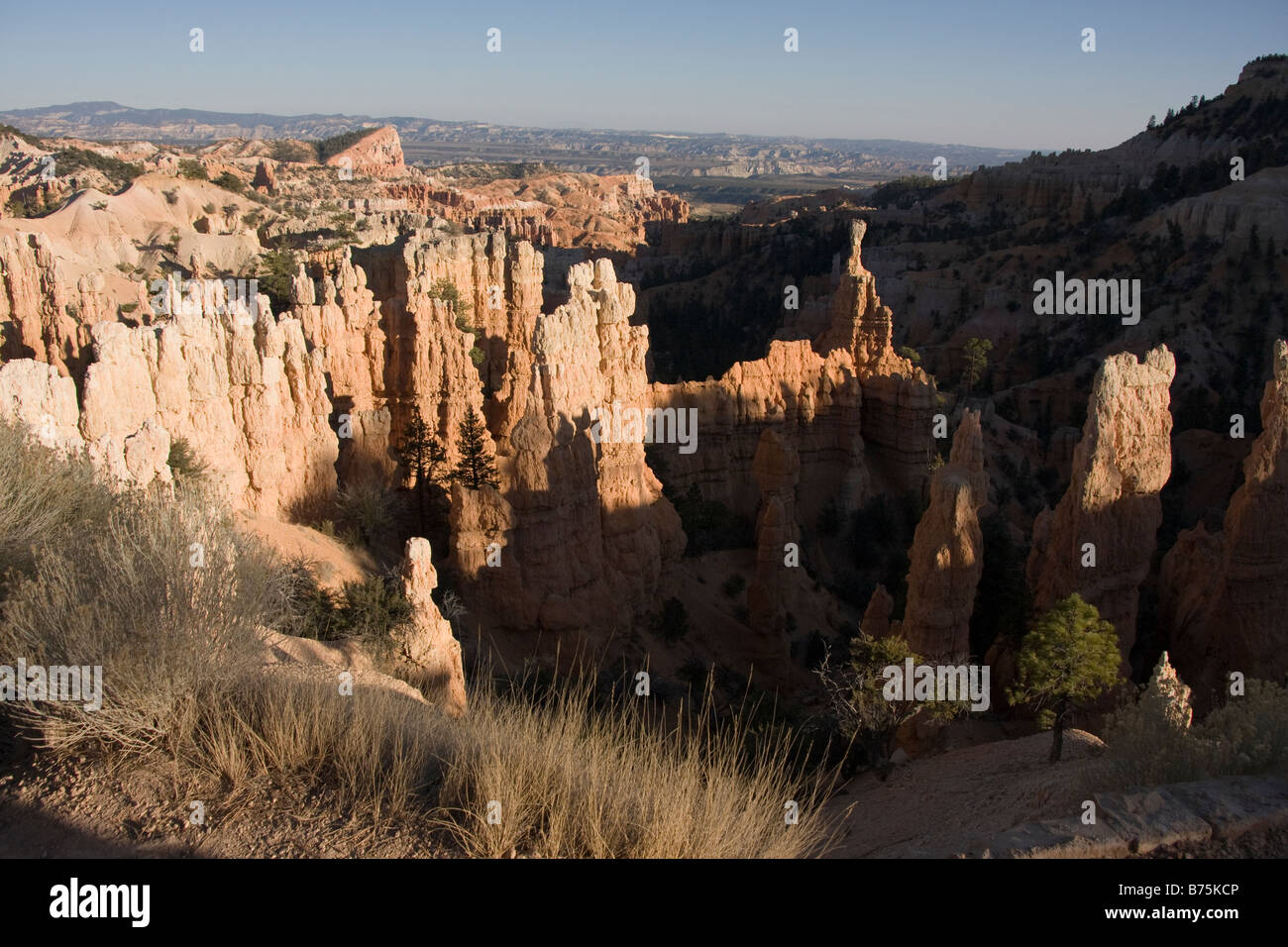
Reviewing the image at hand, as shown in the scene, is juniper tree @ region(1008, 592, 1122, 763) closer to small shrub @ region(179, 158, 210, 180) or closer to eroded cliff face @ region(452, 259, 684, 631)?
eroded cliff face @ region(452, 259, 684, 631)

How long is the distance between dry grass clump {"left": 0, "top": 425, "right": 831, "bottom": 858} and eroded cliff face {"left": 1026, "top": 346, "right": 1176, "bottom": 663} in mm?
12869

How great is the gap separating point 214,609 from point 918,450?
27937mm

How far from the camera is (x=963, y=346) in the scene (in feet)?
166

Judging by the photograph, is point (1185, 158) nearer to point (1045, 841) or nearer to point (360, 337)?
point (360, 337)

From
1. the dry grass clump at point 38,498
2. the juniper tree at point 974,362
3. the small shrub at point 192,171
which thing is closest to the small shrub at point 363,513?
the dry grass clump at point 38,498

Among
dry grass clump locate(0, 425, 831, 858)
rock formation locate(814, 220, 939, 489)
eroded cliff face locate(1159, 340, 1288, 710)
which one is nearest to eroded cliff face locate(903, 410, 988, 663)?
eroded cliff face locate(1159, 340, 1288, 710)

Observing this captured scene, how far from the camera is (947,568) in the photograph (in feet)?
52.0

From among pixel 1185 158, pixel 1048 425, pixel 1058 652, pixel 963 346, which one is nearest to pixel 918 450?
pixel 1048 425

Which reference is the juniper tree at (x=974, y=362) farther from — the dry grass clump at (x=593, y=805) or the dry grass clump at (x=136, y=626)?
the dry grass clump at (x=136, y=626)

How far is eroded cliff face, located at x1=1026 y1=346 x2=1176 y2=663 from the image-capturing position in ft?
54.6

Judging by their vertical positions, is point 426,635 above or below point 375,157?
below

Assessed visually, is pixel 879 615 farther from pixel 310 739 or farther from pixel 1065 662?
pixel 310 739

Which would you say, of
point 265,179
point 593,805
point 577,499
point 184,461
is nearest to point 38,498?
point 593,805

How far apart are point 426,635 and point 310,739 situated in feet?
23.0
